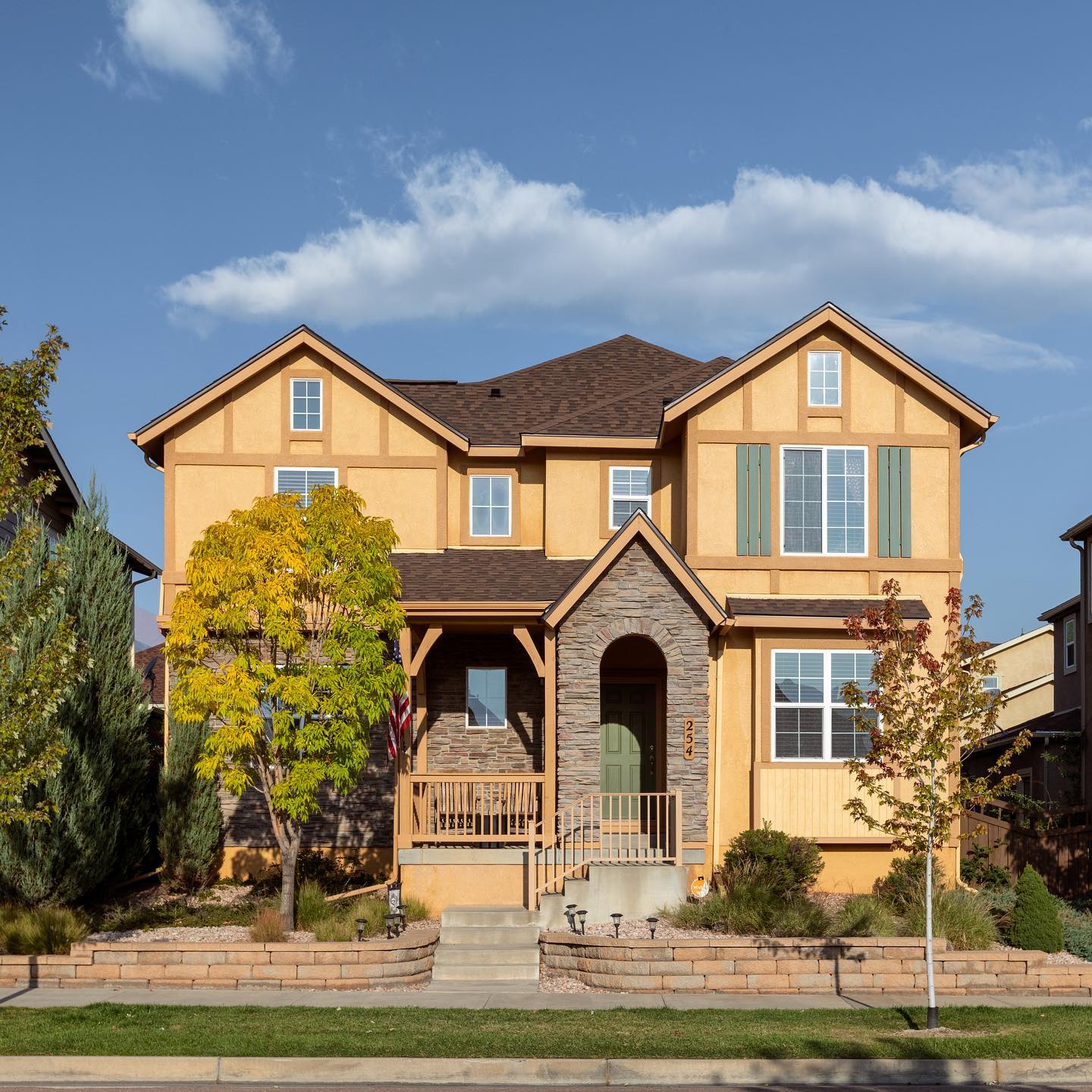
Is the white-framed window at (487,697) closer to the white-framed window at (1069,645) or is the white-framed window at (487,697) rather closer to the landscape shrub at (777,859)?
the landscape shrub at (777,859)

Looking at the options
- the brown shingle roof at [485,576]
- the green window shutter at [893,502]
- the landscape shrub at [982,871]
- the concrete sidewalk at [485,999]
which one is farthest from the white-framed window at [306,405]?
the landscape shrub at [982,871]

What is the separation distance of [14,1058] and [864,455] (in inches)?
609

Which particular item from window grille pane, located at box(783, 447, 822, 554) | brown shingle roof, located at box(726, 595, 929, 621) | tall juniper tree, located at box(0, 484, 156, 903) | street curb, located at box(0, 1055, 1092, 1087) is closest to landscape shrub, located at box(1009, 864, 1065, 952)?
brown shingle roof, located at box(726, 595, 929, 621)

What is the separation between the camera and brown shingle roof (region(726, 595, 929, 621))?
2094cm

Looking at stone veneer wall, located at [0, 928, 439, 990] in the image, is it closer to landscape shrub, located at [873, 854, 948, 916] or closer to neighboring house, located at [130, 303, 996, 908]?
neighboring house, located at [130, 303, 996, 908]

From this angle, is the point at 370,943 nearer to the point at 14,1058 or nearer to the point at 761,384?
the point at 14,1058

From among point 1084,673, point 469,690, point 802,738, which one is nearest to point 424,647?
point 469,690

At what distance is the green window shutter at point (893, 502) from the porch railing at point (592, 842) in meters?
5.55

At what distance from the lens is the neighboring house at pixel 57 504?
26266mm

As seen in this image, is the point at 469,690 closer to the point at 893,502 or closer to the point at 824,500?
the point at 824,500

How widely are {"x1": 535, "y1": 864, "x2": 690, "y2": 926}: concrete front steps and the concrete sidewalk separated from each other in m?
3.05

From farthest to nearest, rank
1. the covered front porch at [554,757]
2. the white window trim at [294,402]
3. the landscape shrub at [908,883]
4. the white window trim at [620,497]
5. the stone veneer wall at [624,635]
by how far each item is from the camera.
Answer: the white window trim at [620,497]
the white window trim at [294,402]
the stone veneer wall at [624,635]
the covered front porch at [554,757]
the landscape shrub at [908,883]

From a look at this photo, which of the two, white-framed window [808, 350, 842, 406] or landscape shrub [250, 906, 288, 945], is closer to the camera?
landscape shrub [250, 906, 288, 945]

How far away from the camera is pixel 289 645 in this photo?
17812 millimetres
